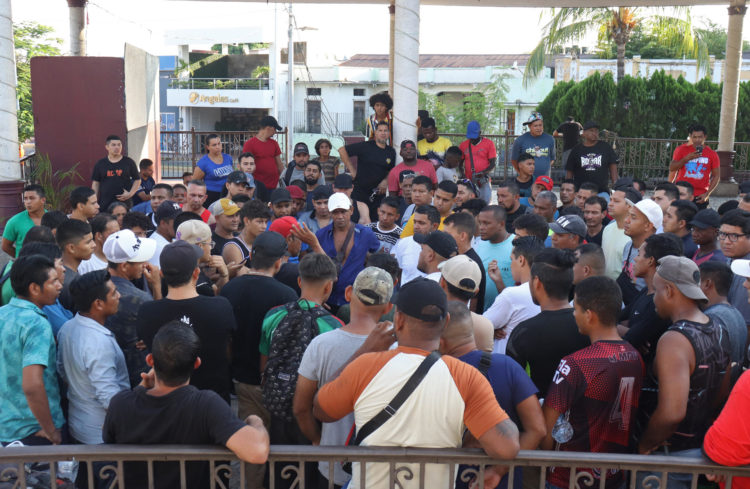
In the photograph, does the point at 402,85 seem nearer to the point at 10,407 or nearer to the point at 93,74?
the point at 93,74

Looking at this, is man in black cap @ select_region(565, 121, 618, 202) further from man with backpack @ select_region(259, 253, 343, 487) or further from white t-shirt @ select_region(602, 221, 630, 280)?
man with backpack @ select_region(259, 253, 343, 487)

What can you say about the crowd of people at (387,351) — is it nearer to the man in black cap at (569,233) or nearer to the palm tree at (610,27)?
the man in black cap at (569,233)

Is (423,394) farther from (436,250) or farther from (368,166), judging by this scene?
(368,166)

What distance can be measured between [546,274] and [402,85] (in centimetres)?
621

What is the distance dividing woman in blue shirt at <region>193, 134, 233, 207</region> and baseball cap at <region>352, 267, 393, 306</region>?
19.6 feet

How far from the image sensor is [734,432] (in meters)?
3.01

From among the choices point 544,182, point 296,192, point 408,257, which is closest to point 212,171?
point 296,192

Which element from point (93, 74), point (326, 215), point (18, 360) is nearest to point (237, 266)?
point (326, 215)

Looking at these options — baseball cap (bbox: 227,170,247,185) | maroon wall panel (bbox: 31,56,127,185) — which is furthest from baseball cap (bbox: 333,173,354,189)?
maroon wall panel (bbox: 31,56,127,185)

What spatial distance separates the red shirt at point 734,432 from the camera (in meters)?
2.98

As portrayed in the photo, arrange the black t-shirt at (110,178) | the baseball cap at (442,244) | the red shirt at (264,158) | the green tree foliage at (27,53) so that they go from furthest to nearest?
1. the green tree foliage at (27,53)
2. the red shirt at (264,158)
3. the black t-shirt at (110,178)
4. the baseball cap at (442,244)

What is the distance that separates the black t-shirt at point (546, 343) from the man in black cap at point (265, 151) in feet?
21.9

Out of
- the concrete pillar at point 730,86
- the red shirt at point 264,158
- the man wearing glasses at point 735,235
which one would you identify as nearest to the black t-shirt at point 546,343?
the man wearing glasses at point 735,235

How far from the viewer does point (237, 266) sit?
5516mm
